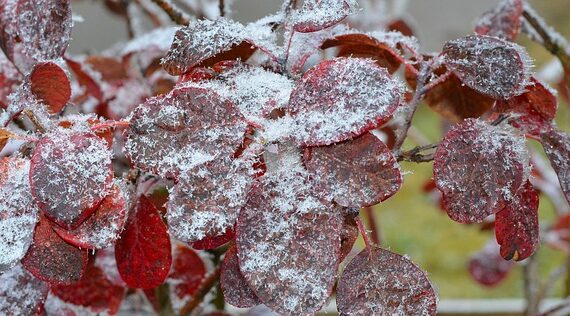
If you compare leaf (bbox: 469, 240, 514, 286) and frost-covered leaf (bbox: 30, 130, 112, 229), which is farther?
leaf (bbox: 469, 240, 514, 286)

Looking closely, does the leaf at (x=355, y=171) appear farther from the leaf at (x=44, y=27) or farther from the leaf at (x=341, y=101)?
the leaf at (x=44, y=27)

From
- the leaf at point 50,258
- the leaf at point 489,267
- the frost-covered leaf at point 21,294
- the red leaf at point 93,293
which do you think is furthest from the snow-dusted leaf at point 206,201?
the leaf at point 489,267

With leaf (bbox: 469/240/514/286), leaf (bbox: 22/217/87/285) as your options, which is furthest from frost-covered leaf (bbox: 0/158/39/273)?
leaf (bbox: 469/240/514/286)

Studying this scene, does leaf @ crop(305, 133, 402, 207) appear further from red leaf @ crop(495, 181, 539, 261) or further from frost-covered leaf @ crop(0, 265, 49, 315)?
frost-covered leaf @ crop(0, 265, 49, 315)

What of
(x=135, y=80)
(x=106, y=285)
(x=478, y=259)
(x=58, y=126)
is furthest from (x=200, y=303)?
(x=478, y=259)

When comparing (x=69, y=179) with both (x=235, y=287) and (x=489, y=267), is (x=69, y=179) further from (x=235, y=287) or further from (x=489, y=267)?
(x=489, y=267)

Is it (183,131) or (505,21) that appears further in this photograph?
(505,21)

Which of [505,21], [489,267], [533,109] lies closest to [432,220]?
[489,267]

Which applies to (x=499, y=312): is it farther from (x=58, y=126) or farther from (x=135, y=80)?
(x=58, y=126)
